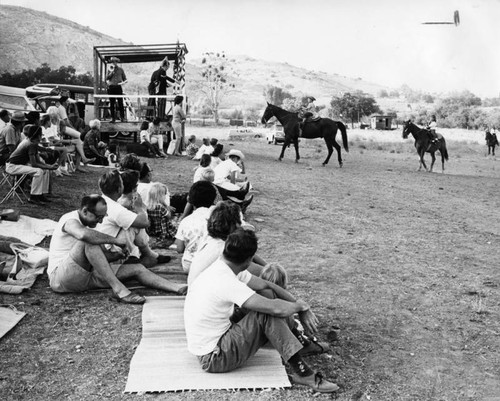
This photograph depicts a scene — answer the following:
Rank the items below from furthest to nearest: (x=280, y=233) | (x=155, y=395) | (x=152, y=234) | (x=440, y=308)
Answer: (x=280, y=233), (x=152, y=234), (x=440, y=308), (x=155, y=395)

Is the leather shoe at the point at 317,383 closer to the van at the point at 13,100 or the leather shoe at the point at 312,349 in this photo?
the leather shoe at the point at 312,349

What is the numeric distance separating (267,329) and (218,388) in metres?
0.52

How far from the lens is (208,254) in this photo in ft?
16.4

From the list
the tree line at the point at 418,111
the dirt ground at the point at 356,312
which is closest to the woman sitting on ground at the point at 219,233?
the dirt ground at the point at 356,312

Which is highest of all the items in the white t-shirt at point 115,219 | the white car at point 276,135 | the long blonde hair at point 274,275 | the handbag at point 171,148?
the white t-shirt at point 115,219

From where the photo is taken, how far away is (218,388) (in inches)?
159

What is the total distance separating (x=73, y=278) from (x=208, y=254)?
155 cm

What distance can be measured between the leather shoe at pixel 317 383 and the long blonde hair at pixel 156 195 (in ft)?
13.3

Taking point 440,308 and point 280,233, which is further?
point 280,233

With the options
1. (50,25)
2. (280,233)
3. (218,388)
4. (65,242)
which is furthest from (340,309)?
(50,25)

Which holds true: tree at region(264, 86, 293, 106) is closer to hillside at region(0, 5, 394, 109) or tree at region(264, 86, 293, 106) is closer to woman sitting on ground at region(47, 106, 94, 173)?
hillside at region(0, 5, 394, 109)

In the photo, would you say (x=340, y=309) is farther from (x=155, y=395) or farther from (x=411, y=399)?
(x=155, y=395)

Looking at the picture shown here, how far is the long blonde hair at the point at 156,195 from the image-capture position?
766cm

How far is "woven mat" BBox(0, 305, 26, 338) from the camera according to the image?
4.99 m
